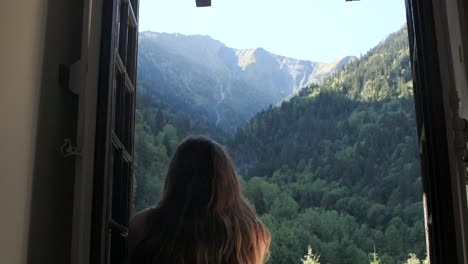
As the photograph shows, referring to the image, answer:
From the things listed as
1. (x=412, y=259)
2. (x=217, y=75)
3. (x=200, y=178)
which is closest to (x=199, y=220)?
(x=200, y=178)

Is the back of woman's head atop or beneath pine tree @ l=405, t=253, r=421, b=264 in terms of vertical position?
atop

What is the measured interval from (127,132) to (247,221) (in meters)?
0.73

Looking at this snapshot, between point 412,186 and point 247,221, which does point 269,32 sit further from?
point 247,221

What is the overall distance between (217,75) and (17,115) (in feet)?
33.0

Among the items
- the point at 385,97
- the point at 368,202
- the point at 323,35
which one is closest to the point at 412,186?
the point at 368,202

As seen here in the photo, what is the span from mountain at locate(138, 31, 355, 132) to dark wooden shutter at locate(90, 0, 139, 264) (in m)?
7.18

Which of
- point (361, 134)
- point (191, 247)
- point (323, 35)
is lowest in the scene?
point (191, 247)

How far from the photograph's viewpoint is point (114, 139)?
62.9 inches

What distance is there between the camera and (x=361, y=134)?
9.52m

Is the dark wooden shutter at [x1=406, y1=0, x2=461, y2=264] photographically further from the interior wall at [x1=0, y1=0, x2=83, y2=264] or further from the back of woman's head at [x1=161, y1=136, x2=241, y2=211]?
the interior wall at [x1=0, y1=0, x2=83, y2=264]

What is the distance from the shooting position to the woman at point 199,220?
1444mm

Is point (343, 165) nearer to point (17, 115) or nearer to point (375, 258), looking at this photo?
point (375, 258)

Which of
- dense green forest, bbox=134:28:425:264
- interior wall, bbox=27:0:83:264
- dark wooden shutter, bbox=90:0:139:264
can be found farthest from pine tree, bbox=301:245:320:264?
interior wall, bbox=27:0:83:264

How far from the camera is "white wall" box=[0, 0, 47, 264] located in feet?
3.41
